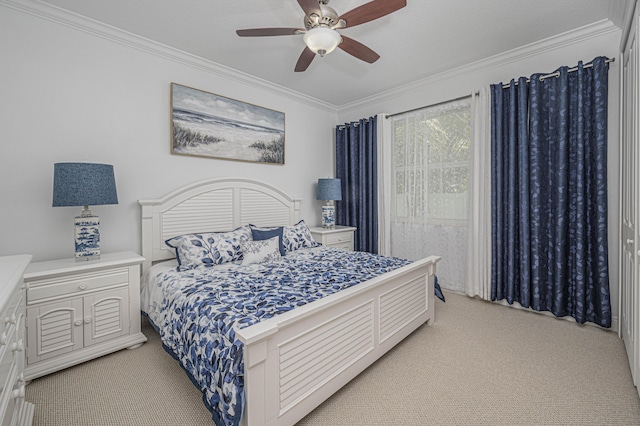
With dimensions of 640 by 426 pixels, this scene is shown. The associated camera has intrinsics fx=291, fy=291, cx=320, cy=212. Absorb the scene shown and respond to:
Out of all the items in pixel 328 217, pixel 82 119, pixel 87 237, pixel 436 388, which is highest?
pixel 82 119

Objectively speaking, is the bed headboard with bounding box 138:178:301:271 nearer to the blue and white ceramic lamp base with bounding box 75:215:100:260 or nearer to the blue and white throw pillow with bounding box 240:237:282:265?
the blue and white ceramic lamp base with bounding box 75:215:100:260

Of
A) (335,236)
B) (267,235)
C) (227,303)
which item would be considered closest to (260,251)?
(267,235)

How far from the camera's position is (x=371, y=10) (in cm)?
186

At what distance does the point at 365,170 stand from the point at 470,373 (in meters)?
2.98

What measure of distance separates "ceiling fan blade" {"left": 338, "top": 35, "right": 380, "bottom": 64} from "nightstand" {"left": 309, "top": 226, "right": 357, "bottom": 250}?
227 cm

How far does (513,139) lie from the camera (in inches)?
119

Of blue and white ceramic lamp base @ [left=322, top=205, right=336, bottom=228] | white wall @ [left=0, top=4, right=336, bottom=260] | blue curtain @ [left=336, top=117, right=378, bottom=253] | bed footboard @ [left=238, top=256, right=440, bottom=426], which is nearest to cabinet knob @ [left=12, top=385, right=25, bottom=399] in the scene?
bed footboard @ [left=238, top=256, right=440, bottom=426]

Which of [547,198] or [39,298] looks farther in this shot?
[547,198]

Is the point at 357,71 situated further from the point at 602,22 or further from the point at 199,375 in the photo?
the point at 199,375

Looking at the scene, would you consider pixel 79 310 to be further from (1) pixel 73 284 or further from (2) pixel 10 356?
(2) pixel 10 356

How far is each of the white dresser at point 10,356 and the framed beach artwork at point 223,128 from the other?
1.94 metres

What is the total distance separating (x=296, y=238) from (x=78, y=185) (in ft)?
6.76

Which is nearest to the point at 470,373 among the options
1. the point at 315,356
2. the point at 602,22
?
the point at 315,356

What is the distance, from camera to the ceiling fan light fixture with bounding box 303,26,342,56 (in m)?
1.91
